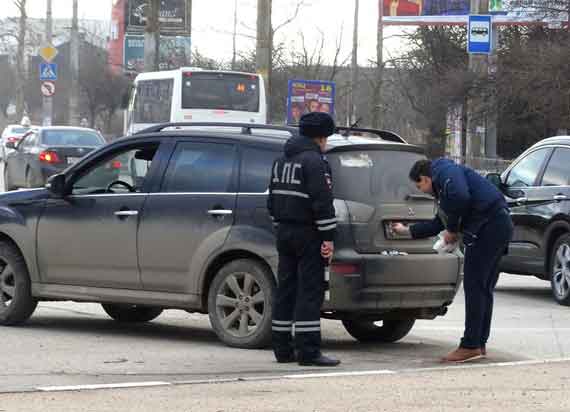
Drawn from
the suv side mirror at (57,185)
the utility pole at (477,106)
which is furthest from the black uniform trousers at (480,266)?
the utility pole at (477,106)

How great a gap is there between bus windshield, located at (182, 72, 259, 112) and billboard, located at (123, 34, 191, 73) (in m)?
30.8

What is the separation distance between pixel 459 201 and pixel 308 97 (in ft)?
74.8

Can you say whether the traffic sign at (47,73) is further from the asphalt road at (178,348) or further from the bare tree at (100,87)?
the asphalt road at (178,348)

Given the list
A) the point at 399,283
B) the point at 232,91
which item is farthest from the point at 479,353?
the point at 232,91

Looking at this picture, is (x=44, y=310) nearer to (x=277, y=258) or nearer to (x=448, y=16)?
(x=277, y=258)

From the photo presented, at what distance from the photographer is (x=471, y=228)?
10.2 metres

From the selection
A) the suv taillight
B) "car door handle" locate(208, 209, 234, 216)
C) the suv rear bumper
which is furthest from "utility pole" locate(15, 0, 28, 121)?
the suv rear bumper

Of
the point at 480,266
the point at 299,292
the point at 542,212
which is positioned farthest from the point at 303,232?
the point at 542,212

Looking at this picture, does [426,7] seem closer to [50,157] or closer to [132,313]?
[50,157]

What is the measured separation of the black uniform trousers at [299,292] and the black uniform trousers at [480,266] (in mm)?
1131

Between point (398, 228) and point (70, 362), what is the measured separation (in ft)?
A: 8.11

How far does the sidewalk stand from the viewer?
7.86 meters

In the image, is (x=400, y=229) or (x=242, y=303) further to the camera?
(x=242, y=303)

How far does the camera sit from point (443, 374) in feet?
31.0
